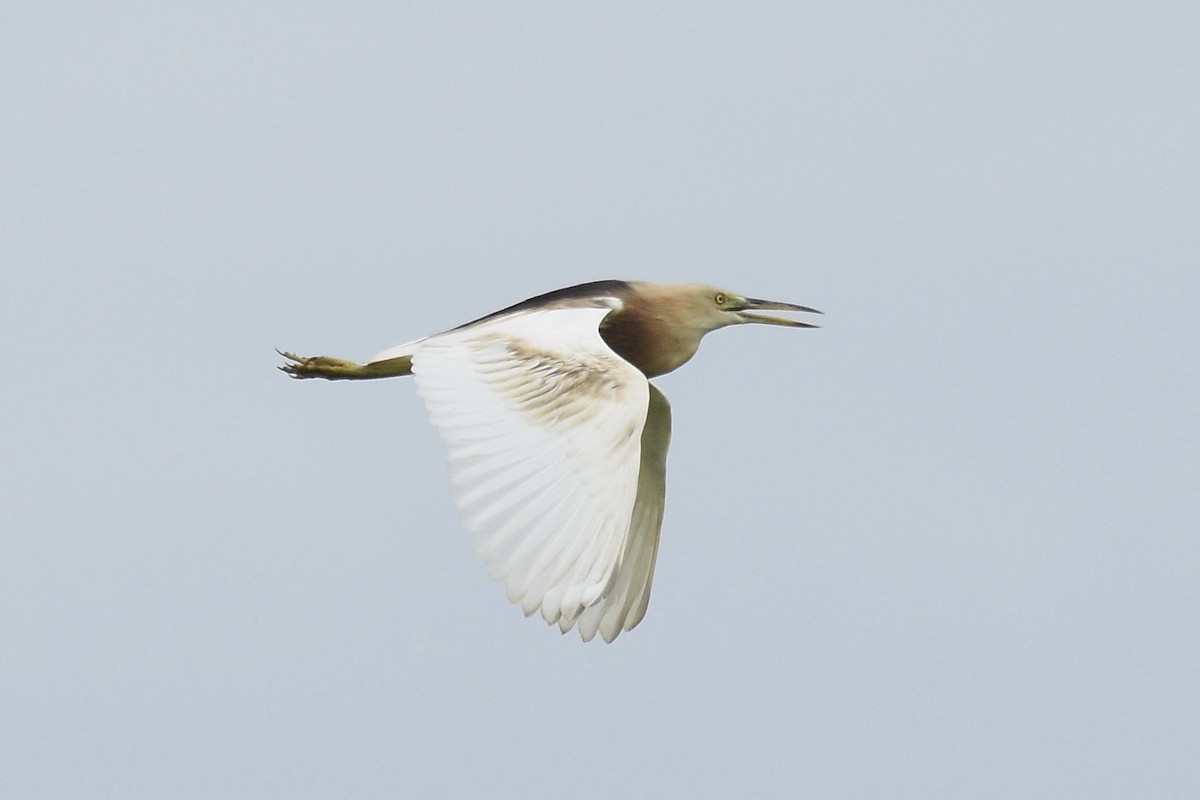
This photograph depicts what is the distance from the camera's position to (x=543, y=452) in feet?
27.4

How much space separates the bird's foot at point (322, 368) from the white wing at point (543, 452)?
1.53 metres

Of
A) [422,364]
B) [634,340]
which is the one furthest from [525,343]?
[634,340]

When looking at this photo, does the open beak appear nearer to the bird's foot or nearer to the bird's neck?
the bird's neck

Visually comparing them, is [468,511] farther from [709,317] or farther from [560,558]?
[709,317]

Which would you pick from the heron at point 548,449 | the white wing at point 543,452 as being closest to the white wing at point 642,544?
the heron at point 548,449

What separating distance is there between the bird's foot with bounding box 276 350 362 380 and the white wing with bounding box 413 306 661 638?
5.03 ft

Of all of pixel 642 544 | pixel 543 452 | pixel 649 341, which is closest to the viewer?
pixel 543 452

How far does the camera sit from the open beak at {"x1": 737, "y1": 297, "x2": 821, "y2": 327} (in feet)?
40.4

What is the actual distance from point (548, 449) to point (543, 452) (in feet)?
0.11

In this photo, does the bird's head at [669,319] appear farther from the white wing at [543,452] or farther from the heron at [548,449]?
the white wing at [543,452]

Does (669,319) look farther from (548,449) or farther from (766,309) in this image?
(548,449)

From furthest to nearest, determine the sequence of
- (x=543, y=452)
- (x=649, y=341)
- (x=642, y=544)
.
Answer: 1. (x=649, y=341)
2. (x=642, y=544)
3. (x=543, y=452)

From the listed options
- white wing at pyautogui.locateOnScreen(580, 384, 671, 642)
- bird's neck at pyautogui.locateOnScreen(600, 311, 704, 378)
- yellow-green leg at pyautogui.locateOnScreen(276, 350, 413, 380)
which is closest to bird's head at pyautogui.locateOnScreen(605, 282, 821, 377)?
bird's neck at pyautogui.locateOnScreen(600, 311, 704, 378)

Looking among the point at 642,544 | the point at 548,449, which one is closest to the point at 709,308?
the point at 642,544
